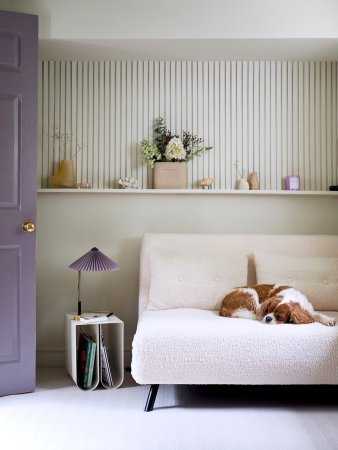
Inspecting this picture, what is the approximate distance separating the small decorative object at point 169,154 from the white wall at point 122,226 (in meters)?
0.13

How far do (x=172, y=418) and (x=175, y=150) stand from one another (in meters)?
1.77

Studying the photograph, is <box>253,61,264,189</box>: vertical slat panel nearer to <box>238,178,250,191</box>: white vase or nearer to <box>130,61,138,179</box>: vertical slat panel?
<box>238,178,250,191</box>: white vase

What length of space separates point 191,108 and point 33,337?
1.91 m

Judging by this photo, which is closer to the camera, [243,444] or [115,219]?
[243,444]

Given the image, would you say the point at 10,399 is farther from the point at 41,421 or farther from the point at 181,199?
the point at 181,199

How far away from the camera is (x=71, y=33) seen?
10.8 feet

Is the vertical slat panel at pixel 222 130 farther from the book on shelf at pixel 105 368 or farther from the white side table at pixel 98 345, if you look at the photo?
the book on shelf at pixel 105 368

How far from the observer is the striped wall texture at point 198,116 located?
147 inches

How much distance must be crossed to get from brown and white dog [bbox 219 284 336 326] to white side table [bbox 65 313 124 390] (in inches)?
26.6

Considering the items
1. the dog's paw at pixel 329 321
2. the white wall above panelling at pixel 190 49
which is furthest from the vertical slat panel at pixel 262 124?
the dog's paw at pixel 329 321

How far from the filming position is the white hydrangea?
140 inches

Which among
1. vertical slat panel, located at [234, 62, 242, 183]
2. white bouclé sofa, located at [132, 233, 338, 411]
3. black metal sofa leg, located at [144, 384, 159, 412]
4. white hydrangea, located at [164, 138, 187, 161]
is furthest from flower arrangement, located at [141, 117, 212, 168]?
black metal sofa leg, located at [144, 384, 159, 412]

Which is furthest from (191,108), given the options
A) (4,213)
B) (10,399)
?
(10,399)

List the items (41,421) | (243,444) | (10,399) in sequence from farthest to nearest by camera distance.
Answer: (10,399), (41,421), (243,444)
